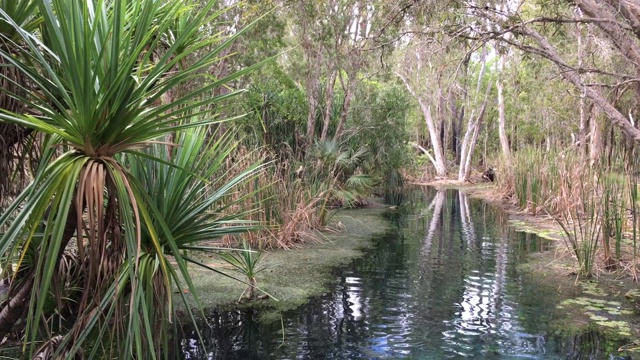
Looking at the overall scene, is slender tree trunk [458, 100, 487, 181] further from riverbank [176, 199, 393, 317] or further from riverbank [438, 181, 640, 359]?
riverbank [438, 181, 640, 359]

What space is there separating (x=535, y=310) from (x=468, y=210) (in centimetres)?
727

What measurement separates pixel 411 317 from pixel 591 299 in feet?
5.85

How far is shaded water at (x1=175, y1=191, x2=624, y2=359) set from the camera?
3.55 meters

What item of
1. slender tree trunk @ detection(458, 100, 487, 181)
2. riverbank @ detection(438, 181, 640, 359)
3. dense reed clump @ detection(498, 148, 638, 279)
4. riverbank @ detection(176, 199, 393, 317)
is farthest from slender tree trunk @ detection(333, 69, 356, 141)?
slender tree trunk @ detection(458, 100, 487, 181)

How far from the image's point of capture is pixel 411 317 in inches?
167

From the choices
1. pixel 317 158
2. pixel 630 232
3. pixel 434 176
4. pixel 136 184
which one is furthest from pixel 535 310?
pixel 434 176

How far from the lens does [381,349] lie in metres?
3.57

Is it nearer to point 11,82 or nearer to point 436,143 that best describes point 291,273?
point 11,82

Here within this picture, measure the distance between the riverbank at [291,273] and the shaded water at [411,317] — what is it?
0.18m

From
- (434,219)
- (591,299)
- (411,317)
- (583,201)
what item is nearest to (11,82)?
(411,317)

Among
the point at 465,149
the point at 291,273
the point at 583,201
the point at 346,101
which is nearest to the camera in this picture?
the point at 291,273

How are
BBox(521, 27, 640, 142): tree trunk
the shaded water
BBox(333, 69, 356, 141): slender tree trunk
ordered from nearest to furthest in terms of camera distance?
the shaded water
BBox(521, 27, 640, 142): tree trunk
BBox(333, 69, 356, 141): slender tree trunk

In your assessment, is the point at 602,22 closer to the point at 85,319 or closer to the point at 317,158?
the point at 85,319

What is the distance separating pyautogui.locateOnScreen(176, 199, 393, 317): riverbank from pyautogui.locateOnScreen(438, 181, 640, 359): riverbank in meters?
2.14
